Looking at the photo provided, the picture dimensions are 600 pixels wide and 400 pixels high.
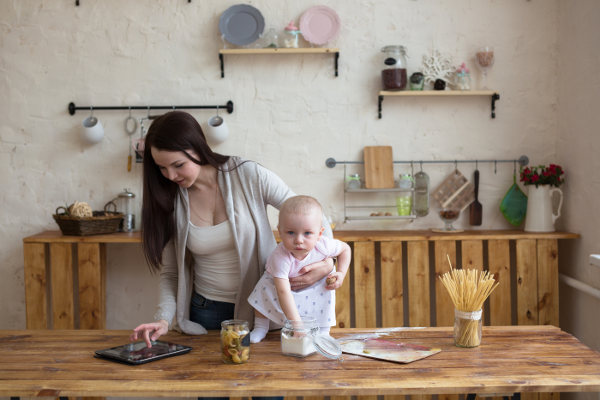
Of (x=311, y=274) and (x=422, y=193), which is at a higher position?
(x=422, y=193)

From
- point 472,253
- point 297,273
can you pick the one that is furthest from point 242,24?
point 297,273

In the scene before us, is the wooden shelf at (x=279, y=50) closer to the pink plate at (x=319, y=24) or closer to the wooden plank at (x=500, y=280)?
the pink plate at (x=319, y=24)

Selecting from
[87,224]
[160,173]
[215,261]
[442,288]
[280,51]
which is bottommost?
[442,288]

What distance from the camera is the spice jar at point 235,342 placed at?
1.77 m

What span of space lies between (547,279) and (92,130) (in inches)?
103

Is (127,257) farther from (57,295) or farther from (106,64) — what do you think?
(106,64)

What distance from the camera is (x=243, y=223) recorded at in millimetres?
2164

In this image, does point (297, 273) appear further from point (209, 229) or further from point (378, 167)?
point (378, 167)

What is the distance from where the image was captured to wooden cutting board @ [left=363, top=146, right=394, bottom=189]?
343cm

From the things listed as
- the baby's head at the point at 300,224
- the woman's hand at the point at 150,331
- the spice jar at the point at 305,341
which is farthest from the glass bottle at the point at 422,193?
the woman's hand at the point at 150,331

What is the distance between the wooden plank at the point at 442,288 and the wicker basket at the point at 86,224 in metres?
1.75

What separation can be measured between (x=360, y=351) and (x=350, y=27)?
2146 millimetres

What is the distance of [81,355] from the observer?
188 cm

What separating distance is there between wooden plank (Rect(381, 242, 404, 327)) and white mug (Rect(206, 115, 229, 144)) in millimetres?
1072
